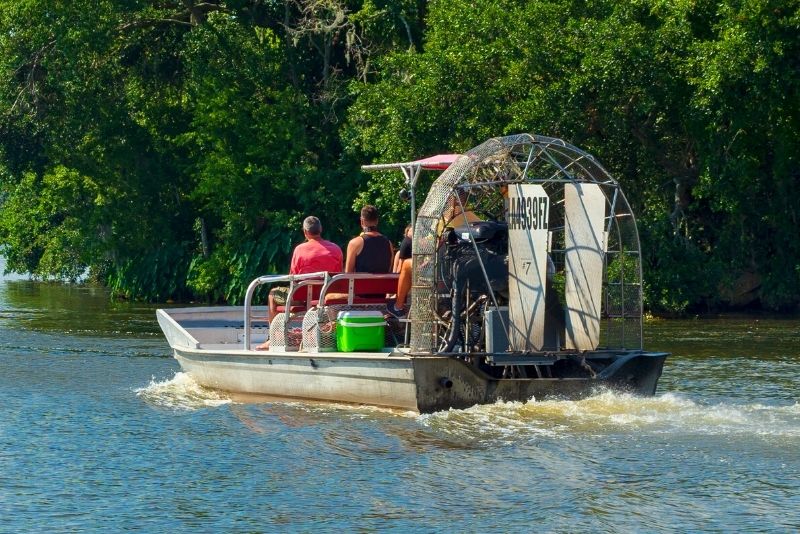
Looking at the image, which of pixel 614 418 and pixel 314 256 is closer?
pixel 614 418

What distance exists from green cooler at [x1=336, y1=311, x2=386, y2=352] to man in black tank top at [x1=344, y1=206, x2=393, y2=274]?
79 cm

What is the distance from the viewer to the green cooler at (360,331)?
47.9 feet

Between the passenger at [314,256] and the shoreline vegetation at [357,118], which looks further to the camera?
the shoreline vegetation at [357,118]

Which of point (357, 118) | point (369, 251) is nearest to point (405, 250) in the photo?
point (369, 251)

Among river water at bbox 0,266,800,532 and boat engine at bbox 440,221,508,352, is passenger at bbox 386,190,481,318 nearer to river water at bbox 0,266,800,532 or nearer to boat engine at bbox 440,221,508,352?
boat engine at bbox 440,221,508,352

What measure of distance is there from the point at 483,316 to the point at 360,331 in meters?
1.33

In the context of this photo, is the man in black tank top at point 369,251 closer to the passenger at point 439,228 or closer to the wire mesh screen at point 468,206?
the passenger at point 439,228

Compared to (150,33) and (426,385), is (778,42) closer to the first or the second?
(426,385)

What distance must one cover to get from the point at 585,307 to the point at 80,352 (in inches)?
390

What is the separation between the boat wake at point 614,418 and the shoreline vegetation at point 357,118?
480 inches

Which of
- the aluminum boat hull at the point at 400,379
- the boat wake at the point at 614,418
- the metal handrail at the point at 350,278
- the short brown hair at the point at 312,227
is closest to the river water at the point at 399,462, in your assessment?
the boat wake at the point at 614,418

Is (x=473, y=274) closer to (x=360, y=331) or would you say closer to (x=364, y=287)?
(x=360, y=331)

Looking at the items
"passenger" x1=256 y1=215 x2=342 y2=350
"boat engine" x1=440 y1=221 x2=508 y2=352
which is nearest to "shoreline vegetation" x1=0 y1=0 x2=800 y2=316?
"passenger" x1=256 y1=215 x2=342 y2=350

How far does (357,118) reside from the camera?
30359mm
